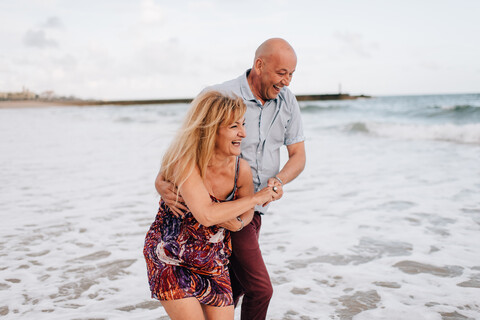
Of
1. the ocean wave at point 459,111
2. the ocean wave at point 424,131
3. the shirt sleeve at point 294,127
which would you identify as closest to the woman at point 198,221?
the shirt sleeve at point 294,127

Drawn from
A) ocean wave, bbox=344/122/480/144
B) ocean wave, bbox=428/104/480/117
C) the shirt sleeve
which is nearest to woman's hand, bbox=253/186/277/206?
the shirt sleeve

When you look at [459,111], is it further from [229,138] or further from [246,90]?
[229,138]

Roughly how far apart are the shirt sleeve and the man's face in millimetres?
233

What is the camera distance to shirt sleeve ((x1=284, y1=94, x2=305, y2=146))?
309 centimetres

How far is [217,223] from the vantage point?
232cm

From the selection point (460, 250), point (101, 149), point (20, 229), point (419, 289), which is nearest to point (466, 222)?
point (460, 250)

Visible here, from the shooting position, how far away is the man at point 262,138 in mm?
2689

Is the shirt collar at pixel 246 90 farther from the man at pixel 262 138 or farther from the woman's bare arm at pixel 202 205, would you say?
the woman's bare arm at pixel 202 205

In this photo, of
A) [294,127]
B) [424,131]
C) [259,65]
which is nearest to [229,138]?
[259,65]

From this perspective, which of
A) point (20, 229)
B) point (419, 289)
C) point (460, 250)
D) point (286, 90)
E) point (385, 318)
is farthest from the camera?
point (20, 229)

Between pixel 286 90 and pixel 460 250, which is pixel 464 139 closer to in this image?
pixel 460 250

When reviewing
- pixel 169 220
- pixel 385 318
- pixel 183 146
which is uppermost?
pixel 183 146

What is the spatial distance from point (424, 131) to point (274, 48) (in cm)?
1568

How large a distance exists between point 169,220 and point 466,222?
4.42 meters
